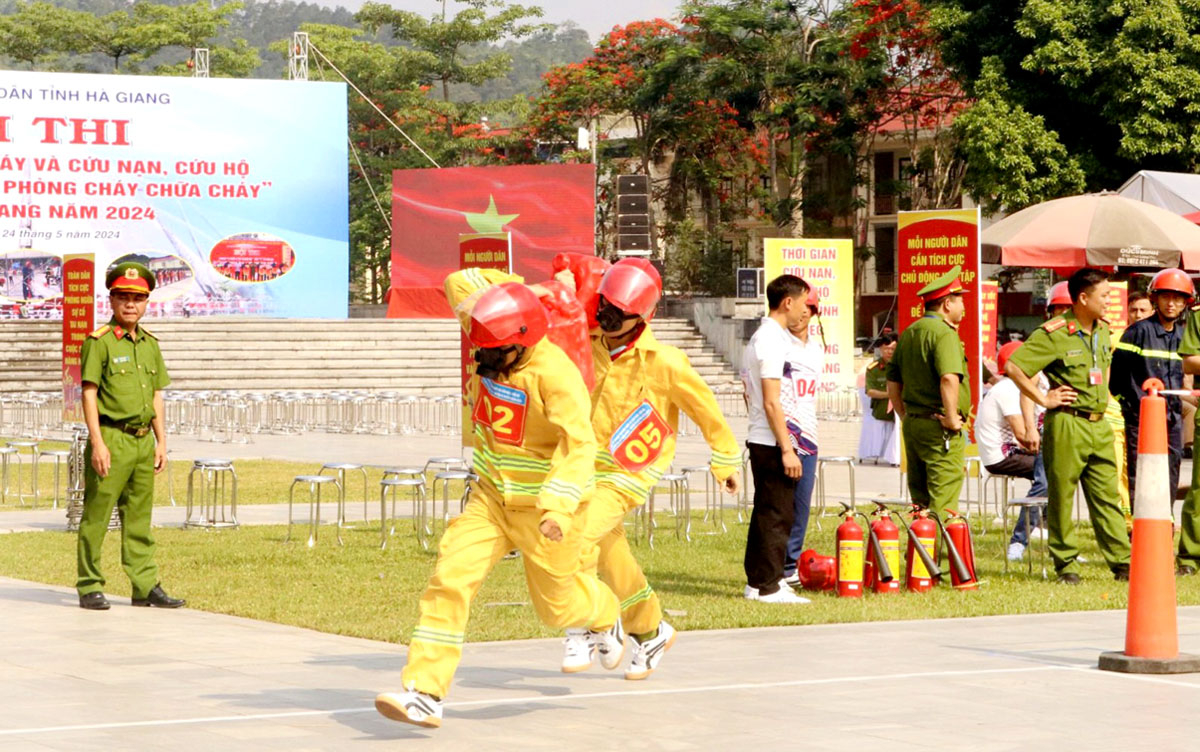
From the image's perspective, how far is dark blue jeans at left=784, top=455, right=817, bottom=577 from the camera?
1148 cm

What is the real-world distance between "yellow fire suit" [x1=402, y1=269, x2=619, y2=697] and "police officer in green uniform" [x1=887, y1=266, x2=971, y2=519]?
4.74 meters

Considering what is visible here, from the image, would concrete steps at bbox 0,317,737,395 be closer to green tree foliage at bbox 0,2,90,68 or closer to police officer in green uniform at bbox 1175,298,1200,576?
green tree foliage at bbox 0,2,90,68

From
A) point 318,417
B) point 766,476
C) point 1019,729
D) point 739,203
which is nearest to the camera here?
point 1019,729

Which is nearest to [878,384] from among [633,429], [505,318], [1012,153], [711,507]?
[711,507]

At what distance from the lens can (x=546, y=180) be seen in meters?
46.5

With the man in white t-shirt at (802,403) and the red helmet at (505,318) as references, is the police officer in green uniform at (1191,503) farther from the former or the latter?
the red helmet at (505,318)

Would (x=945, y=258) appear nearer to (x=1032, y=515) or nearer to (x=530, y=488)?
(x=1032, y=515)

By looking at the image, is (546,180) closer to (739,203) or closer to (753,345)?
(739,203)

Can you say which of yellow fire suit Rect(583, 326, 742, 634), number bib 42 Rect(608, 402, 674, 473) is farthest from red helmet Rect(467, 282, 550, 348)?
number bib 42 Rect(608, 402, 674, 473)

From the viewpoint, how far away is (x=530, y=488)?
731 cm

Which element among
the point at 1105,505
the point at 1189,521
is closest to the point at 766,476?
the point at 1105,505

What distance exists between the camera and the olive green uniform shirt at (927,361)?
11766 millimetres

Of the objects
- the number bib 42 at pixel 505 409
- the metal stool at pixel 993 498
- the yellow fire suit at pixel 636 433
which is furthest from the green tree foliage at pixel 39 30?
the number bib 42 at pixel 505 409

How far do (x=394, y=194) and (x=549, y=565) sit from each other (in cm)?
4200
